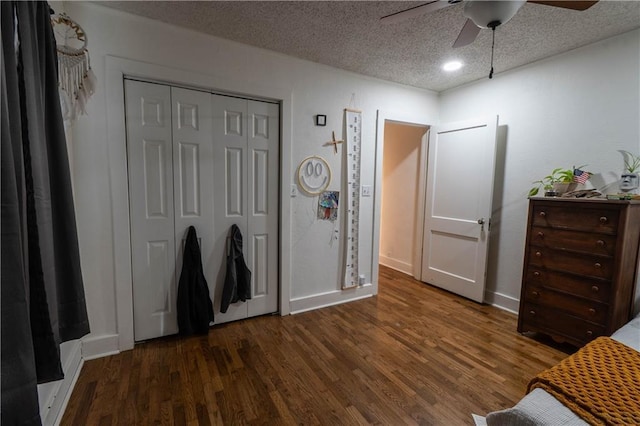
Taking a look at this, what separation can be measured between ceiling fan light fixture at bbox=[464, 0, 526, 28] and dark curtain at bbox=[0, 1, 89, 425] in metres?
1.74

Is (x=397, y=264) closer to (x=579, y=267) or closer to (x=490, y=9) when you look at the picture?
(x=579, y=267)

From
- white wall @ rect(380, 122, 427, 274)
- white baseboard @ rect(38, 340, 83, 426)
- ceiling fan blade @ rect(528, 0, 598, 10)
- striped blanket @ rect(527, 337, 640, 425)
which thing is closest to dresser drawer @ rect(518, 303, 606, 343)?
striped blanket @ rect(527, 337, 640, 425)

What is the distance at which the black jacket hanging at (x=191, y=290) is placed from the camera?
7.56ft

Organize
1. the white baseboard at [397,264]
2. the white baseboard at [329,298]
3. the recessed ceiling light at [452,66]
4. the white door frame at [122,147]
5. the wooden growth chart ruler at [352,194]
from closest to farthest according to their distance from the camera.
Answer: the white door frame at [122,147], the recessed ceiling light at [452,66], the white baseboard at [329,298], the wooden growth chart ruler at [352,194], the white baseboard at [397,264]

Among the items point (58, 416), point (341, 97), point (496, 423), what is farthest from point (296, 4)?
point (58, 416)

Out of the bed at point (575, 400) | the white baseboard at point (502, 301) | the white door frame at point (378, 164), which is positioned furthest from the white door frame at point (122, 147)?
the white baseboard at point (502, 301)

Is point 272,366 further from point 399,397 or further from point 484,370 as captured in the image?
point 484,370

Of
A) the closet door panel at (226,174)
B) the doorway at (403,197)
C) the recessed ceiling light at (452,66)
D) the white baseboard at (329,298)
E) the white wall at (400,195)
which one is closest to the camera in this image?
the closet door panel at (226,174)

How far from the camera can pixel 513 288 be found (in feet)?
9.69

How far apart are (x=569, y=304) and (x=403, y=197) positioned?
2.31m

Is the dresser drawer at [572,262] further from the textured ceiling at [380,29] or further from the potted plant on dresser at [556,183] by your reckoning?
the textured ceiling at [380,29]

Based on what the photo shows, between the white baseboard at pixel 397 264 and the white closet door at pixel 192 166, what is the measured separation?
2.85 m

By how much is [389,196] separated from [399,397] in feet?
10.2

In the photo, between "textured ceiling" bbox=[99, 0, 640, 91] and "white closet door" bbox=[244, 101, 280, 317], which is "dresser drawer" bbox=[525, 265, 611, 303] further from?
"white closet door" bbox=[244, 101, 280, 317]
